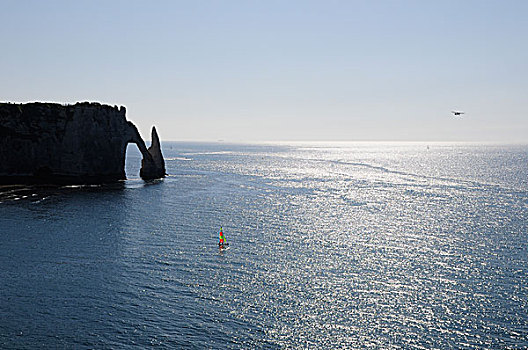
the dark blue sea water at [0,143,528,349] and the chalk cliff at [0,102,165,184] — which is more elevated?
the chalk cliff at [0,102,165,184]

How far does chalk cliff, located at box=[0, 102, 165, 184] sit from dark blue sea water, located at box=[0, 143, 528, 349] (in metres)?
21.0

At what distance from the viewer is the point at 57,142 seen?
8969 cm

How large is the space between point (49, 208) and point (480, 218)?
215 ft

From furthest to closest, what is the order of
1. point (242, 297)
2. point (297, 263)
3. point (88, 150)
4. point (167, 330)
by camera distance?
point (88, 150) → point (297, 263) → point (242, 297) → point (167, 330)

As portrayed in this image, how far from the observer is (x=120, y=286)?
32.5 metres

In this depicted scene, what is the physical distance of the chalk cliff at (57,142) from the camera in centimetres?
8769

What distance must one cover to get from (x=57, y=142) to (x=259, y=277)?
71761 mm

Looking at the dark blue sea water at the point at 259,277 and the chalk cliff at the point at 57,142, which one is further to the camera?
the chalk cliff at the point at 57,142

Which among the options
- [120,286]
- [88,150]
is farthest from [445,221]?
[88,150]

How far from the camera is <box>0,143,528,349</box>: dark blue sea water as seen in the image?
1003 inches

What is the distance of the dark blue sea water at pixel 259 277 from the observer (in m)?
25.5

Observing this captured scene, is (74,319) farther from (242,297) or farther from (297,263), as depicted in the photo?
(297,263)

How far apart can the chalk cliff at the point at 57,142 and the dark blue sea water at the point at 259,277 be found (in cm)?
2100

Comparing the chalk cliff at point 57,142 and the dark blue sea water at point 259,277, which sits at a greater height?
the chalk cliff at point 57,142
